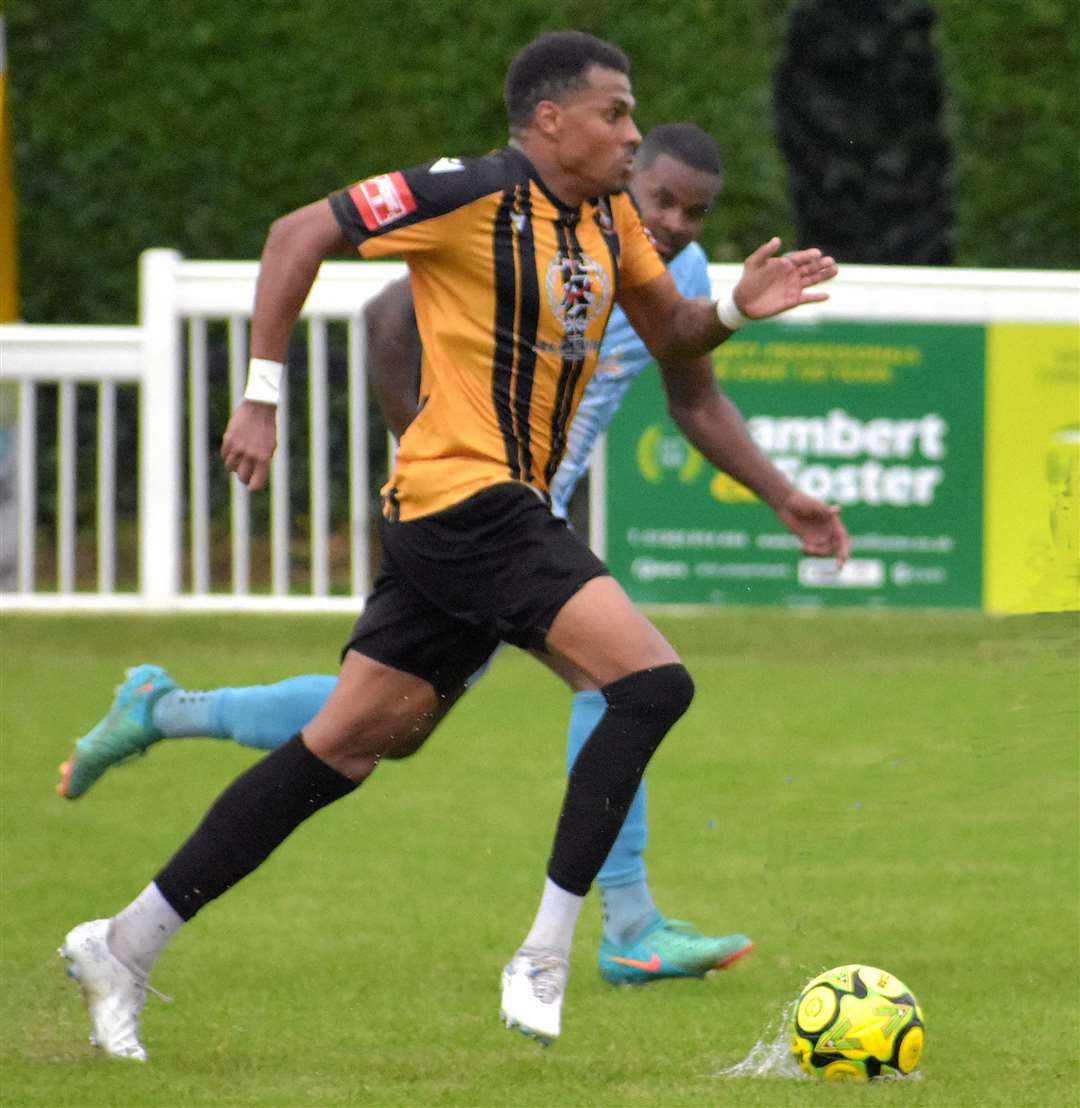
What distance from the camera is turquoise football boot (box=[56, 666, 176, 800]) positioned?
5.93 metres

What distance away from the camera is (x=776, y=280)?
5016 millimetres

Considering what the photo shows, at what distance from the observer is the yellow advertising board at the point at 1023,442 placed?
11.2 m

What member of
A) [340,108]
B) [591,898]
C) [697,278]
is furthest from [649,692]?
[340,108]

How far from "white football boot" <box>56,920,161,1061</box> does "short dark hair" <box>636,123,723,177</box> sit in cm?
217

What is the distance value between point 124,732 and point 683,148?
1855 mm

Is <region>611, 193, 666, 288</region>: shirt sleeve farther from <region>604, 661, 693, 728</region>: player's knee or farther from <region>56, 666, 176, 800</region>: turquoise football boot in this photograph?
<region>56, 666, 176, 800</region>: turquoise football boot

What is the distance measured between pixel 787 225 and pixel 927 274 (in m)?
5.22

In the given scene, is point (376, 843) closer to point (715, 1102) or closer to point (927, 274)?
point (715, 1102)

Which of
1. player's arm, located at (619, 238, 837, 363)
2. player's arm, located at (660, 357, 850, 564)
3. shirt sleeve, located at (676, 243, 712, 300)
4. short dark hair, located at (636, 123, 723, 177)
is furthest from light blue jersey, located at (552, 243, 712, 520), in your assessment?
player's arm, located at (619, 238, 837, 363)

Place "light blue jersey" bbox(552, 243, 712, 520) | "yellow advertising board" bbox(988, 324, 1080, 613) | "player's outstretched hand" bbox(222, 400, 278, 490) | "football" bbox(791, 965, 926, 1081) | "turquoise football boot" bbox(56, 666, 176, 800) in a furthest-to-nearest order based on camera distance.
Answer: "yellow advertising board" bbox(988, 324, 1080, 613) → "light blue jersey" bbox(552, 243, 712, 520) → "turquoise football boot" bbox(56, 666, 176, 800) → "football" bbox(791, 965, 926, 1081) → "player's outstretched hand" bbox(222, 400, 278, 490)

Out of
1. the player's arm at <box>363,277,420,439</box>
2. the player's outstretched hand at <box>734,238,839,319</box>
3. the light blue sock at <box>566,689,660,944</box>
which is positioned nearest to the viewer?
the player's outstretched hand at <box>734,238,839,319</box>

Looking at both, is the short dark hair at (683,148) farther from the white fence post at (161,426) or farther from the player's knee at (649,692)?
the white fence post at (161,426)

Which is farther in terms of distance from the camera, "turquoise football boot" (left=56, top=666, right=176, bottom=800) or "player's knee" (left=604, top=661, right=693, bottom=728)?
"turquoise football boot" (left=56, top=666, right=176, bottom=800)

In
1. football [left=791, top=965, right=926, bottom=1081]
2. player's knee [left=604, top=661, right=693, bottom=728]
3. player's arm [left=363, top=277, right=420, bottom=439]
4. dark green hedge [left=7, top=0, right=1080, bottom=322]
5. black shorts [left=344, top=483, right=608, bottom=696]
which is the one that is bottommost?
football [left=791, top=965, right=926, bottom=1081]
